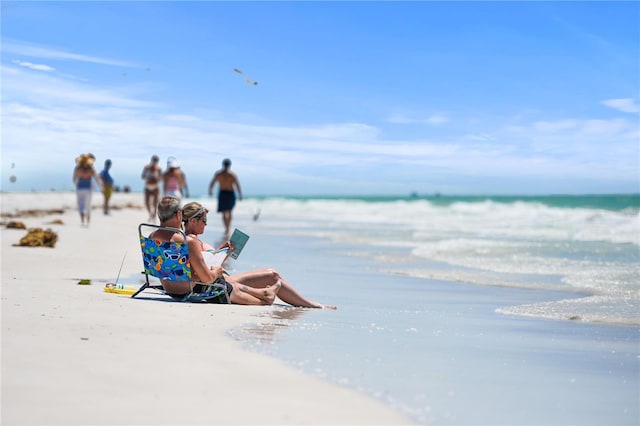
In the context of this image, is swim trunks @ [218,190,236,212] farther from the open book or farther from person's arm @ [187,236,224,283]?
person's arm @ [187,236,224,283]

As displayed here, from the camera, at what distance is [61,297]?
6.27 meters

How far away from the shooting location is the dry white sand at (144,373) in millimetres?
3379

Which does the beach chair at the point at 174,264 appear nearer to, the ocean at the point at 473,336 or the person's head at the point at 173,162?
the ocean at the point at 473,336

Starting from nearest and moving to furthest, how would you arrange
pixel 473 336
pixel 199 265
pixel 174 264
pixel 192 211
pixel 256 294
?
pixel 473 336 → pixel 199 265 → pixel 174 264 → pixel 192 211 → pixel 256 294

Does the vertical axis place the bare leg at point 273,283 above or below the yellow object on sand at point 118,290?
above

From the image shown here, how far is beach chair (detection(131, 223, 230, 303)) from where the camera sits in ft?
21.1

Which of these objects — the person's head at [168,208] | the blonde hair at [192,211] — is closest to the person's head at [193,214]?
the blonde hair at [192,211]

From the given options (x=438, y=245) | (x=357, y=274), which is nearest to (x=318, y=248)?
(x=438, y=245)

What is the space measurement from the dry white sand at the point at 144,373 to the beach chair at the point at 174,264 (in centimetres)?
35

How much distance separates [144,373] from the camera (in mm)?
3943

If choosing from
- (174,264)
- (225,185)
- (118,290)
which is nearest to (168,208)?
(174,264)

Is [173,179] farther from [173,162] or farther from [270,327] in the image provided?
[270,327]

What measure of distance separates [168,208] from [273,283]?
1.32 m

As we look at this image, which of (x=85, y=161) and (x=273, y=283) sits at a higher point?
(x=85, y=161)
